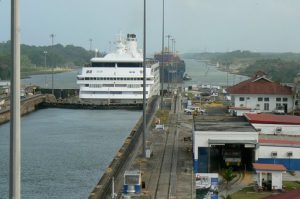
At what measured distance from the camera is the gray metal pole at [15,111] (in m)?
2.69

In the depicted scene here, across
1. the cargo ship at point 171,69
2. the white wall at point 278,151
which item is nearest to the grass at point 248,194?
the white wall at point 278,151

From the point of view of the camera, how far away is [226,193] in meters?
11.1

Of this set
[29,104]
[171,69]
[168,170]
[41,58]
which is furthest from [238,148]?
[41,58]

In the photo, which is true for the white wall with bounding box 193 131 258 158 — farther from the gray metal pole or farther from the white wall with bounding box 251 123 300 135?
the gray metal pole

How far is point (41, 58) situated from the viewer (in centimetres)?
11012

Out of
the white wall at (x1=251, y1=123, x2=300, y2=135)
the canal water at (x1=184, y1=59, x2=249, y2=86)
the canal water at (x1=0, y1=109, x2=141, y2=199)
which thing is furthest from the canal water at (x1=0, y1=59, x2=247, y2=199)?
the canal water at (x1=184, y1=59, x2=249, y2=86)

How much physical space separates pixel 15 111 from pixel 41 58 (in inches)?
4328

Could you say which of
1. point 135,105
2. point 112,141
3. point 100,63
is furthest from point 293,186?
point 100,63

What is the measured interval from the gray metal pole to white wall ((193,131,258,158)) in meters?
10.5

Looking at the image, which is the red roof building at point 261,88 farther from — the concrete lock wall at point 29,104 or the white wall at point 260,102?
the concrete lock wall at point 29,104

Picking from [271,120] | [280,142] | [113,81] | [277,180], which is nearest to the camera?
[277,180]

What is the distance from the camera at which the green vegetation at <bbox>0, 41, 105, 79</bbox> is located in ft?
295

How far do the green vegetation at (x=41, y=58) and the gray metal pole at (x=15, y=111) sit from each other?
71.7 m

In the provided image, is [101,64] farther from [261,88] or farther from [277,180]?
[277,180]
